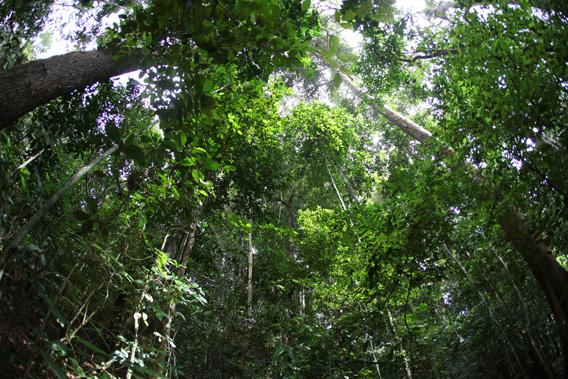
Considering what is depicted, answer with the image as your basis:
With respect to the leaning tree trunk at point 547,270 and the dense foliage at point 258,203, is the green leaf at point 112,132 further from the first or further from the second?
the leaning tree trunk at point 547,270

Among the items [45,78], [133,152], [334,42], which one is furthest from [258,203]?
[334,42]

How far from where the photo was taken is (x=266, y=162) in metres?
4.78

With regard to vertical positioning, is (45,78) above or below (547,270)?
above

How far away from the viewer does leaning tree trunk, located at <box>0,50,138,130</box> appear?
2.10 metres

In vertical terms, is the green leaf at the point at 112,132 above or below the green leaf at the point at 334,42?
below

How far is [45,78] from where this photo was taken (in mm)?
2338

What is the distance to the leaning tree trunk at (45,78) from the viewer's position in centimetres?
210

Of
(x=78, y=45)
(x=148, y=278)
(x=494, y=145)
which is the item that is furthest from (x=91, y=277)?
(x=78, y=45)

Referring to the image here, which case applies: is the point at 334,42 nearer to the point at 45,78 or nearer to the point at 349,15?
the point at 349,15

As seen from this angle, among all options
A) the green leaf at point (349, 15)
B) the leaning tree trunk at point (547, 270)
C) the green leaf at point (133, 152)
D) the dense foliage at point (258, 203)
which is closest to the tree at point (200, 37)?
the dense foliage at point (258, 203)

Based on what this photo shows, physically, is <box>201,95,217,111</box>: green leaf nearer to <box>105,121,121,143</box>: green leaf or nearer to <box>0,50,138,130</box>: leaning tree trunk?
<box>105,121,121,143</box>: green leaf

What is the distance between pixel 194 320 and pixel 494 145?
16.3ft

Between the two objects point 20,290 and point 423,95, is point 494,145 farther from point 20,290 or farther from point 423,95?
point 423,95

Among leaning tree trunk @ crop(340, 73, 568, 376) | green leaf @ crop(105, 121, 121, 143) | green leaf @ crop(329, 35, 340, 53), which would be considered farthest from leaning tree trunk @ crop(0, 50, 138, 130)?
leaning tree trunk @ crop(340, 73, 568, 376)
